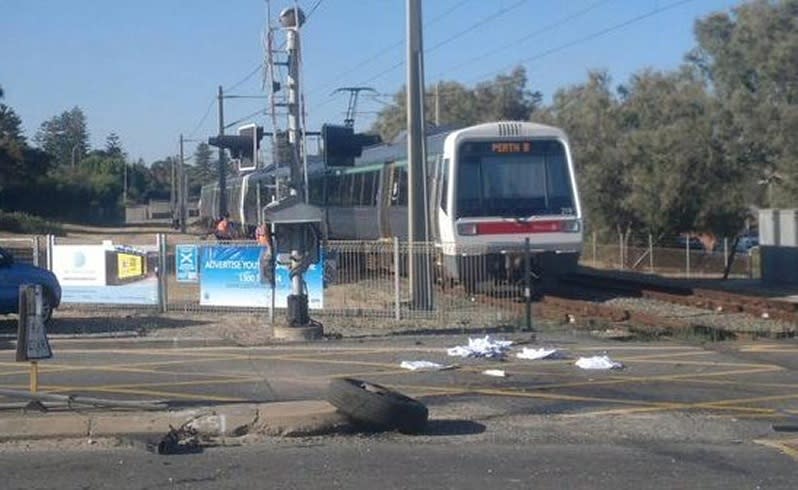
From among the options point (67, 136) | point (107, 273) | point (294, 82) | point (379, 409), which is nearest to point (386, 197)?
point (107, 273)

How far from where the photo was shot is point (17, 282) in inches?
832

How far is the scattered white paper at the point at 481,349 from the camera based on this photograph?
1781 cm

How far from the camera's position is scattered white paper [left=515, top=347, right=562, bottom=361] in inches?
693

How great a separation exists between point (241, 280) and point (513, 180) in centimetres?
688

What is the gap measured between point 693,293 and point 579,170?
98.3 ft

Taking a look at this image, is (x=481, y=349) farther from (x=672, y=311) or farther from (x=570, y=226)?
(x=570, y=226)

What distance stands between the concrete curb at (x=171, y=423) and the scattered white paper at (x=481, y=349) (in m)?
5.83

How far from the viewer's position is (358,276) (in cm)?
2512

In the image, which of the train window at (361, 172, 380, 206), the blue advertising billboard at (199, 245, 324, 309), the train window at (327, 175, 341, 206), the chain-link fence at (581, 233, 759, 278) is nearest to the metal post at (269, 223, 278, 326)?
the blue advertising billboard at (199, 245, 324, 309)

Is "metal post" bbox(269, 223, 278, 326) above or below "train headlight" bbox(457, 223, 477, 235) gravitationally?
below

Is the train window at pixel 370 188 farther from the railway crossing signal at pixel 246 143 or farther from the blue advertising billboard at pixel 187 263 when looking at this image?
the railway crossing signal at pixel 246 143

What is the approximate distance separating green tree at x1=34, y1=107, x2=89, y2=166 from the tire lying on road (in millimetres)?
119933

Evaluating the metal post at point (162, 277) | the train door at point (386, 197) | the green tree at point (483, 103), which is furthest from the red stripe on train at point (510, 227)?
the green tree at point (483, 103)

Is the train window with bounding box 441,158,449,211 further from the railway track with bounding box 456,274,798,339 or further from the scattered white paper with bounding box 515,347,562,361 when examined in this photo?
the scattered white paper with bounding box 515,347,562,361
